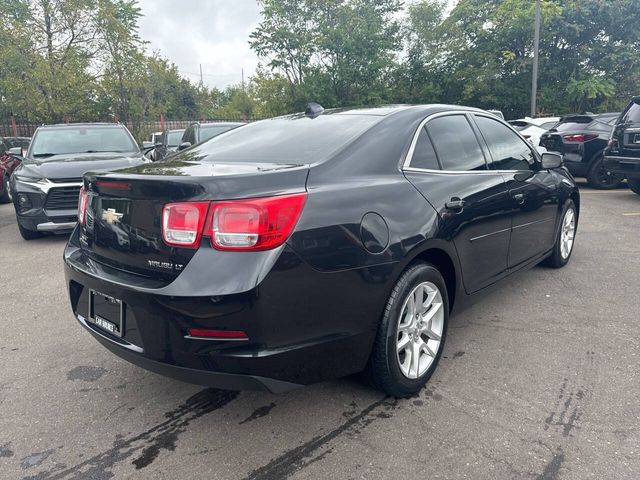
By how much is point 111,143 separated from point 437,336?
6760mm

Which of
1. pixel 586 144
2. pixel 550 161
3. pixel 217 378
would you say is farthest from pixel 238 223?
pixel 586 144

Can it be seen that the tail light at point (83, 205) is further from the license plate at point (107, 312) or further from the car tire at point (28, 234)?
the car tire at point (28, 234)

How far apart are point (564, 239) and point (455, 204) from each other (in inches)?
101

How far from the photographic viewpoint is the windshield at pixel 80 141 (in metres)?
7.73

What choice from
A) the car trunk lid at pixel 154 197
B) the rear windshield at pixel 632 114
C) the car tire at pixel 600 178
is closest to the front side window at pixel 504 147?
the car trunk lid at pixel 154 197

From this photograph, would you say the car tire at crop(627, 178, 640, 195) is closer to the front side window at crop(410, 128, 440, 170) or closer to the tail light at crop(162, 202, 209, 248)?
the front side window at crop(410, 128, 440, 170)

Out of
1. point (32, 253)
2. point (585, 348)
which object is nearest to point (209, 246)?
point (585, 348)

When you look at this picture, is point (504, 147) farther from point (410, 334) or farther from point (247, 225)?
point (247, 225)

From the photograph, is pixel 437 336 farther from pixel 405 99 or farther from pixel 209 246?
pixel 405 99

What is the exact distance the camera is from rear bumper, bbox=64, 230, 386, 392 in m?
2.14

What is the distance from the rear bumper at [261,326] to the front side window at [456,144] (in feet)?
4.06

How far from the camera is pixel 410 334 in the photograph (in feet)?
9.18

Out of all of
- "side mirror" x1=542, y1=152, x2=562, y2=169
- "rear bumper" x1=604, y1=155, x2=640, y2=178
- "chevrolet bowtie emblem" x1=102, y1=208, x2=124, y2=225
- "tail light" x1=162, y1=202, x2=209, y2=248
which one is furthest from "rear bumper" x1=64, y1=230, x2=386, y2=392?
"rear bumper" x1=604, y1=155, x2=640, y2=178

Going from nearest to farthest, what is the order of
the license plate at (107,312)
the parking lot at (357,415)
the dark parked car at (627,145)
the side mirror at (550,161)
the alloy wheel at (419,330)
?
1. the parking lot at (357,415)
2. the license plate at (107,312)
3. the alloy wheel at (419,330)
4. the side mirror at (550,161)
5. the dark parked car at (627,145)
